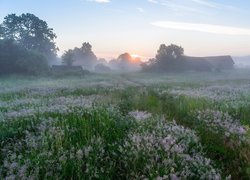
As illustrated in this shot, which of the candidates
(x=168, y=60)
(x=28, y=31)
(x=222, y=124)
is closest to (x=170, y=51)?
(x=168, y=60)

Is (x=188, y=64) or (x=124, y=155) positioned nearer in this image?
(x=124, y=155)

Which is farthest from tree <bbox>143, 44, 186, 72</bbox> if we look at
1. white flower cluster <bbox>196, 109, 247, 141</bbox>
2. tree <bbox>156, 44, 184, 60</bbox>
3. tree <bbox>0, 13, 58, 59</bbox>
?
white flower cluster <bbox>196, 109, 247, 141</bbox>

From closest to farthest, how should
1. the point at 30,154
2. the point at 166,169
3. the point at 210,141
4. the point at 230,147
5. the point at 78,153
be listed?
the point at 166,169 → the point at 78,153 → the point at 30,154 → the point at 230,147 → the point at 210,141

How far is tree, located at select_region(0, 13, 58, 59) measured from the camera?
89.2 meters

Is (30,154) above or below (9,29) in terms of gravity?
below

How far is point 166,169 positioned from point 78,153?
1.68 m

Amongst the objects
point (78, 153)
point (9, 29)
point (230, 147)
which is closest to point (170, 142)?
point (230, 147)

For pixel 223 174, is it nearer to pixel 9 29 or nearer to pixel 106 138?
pixel 106 138

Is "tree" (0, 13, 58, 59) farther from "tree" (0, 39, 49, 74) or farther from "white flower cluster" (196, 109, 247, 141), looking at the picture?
"white flower cluster" (196, 109, 247, 141)

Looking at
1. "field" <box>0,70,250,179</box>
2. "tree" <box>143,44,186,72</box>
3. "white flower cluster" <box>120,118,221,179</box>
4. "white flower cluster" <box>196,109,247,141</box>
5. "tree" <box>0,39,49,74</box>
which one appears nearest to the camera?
"white flower cluster" <box>120,118,221,179</box>

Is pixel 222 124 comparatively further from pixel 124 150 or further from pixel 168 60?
pixel 168 60

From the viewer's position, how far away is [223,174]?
576cm

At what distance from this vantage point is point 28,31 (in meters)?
91.7

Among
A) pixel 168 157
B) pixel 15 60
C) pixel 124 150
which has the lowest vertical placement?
pixel 124 150
